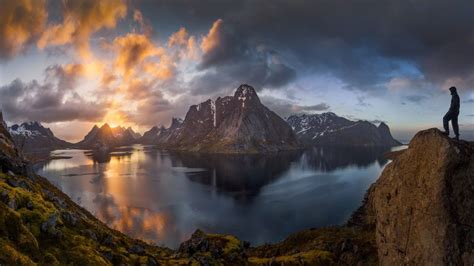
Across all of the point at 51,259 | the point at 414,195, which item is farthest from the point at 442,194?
the point at 51,259

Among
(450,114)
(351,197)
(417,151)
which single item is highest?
(450,114)

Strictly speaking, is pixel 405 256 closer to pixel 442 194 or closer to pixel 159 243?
pixel 442 194

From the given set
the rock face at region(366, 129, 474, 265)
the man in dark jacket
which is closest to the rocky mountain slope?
the rock face at region(366, 129, 474, 265)

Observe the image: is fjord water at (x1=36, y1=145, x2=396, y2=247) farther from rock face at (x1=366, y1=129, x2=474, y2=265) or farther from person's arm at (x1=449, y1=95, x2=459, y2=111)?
person's arm at (x1=449, y1=95, x2=459, y2=111)

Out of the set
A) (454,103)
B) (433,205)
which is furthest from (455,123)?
(433,205)

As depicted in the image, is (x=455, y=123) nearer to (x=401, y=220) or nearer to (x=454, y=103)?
(x=454, y=103)

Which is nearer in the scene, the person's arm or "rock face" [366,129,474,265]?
"rock face" [366,129,474,265]

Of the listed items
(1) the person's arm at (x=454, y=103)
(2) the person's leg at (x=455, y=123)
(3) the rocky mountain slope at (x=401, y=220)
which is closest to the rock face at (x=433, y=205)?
(3) the rocky mountain slope at (x=401, y=220)

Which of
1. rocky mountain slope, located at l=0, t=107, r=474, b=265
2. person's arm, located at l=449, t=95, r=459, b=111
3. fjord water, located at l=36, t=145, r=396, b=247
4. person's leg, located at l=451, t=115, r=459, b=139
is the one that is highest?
person's arm, located at l=449, t=95, r=459, b=111
